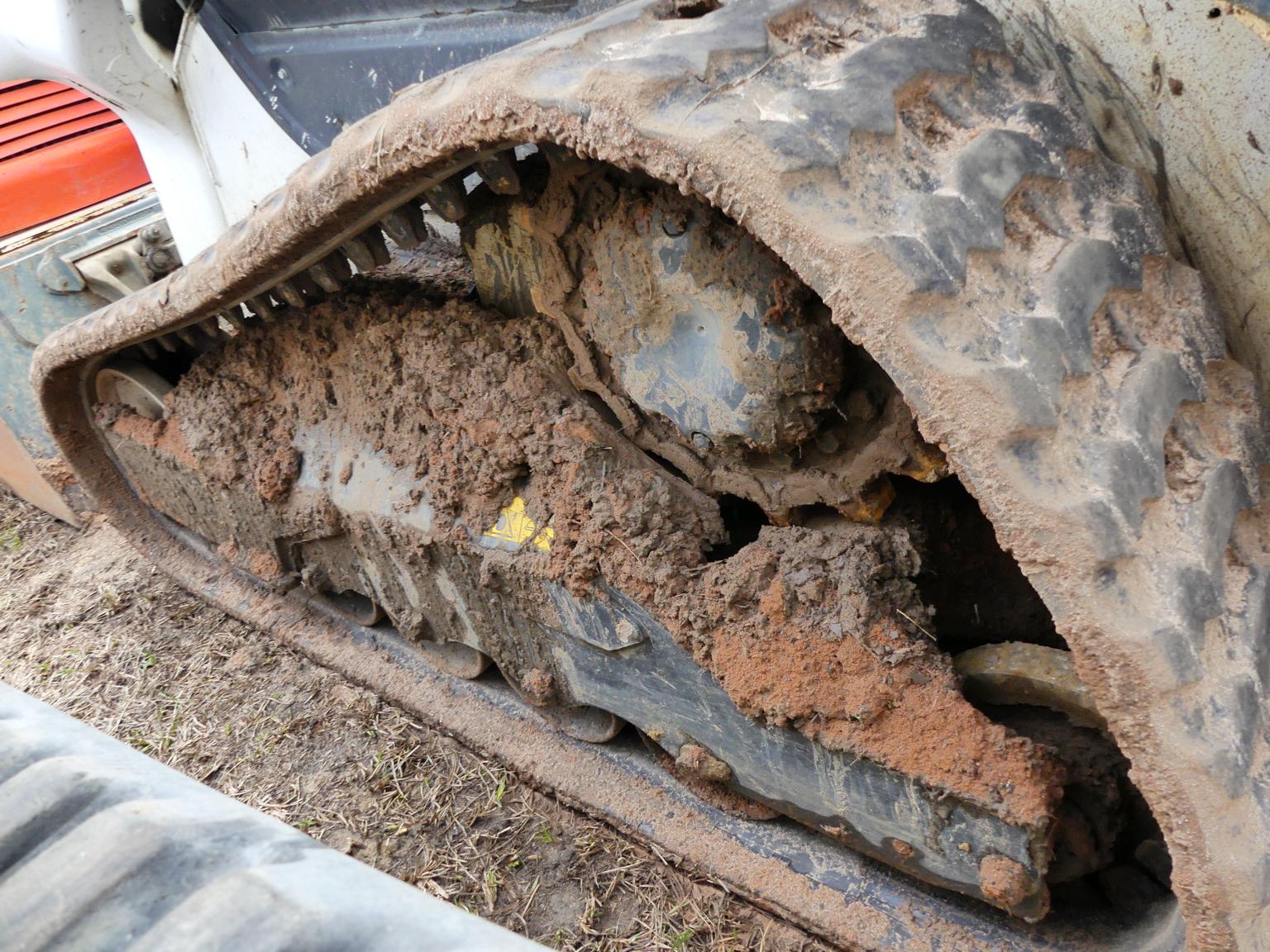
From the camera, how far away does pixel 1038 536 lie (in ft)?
3.41

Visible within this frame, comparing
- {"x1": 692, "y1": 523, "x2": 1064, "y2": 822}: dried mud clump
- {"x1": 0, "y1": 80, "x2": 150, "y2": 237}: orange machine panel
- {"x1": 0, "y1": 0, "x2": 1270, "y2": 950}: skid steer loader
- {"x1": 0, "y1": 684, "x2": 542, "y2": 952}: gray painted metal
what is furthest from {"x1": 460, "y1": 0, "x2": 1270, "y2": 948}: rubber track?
{"x1": 0, "y1": 80, "x2": 150, "y2": 237}: orange machine panel

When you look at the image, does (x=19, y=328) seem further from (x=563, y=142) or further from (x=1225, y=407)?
(x=1225, y=407)

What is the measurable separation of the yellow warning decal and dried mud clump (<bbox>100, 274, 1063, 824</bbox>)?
1 cm

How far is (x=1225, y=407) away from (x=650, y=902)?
3.83 ft

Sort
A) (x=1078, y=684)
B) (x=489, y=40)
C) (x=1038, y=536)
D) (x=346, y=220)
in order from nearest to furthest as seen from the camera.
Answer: (x=1038, y=536) → (x=1078, y=684) → (x=346, y=220) → (x=489, y=40)

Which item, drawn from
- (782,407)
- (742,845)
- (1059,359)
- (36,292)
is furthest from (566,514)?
(36,292)

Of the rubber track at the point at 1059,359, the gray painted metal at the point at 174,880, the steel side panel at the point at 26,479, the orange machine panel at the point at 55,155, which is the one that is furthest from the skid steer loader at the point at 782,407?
the steel side panel at the point at 26,479

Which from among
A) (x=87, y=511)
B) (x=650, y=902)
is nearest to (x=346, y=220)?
(x=650, y=902)

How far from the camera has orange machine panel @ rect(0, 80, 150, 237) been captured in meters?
3.27

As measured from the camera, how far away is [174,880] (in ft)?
2.66

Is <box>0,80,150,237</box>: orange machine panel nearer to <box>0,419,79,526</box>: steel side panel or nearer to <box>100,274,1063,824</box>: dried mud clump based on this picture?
<box>0,419,79,526</box>: steel side panel

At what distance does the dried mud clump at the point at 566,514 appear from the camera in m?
1.42

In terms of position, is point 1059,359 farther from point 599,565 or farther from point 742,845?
point 742,845

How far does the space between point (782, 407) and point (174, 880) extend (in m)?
→ 0.88
